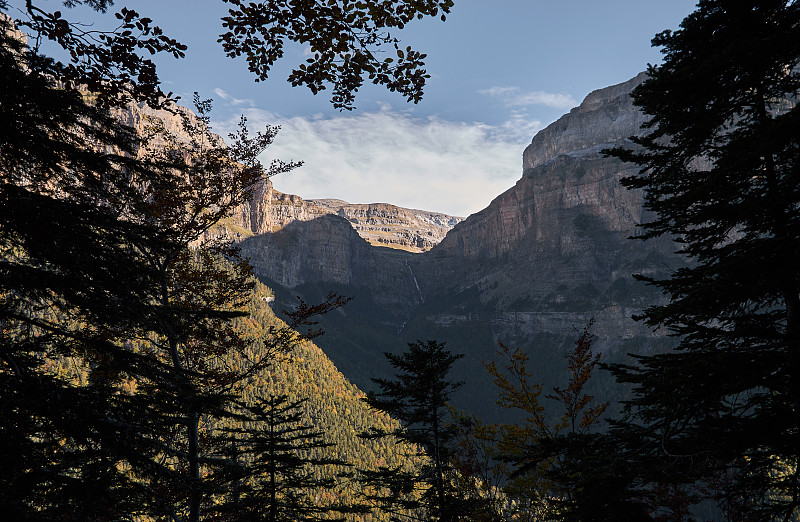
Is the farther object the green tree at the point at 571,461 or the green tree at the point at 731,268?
the green tree at the point at 571,461

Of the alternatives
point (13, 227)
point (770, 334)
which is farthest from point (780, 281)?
point (13, 227)

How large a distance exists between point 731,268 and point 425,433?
Answer: 12566 mm

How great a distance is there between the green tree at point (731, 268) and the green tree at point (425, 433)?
359 inches

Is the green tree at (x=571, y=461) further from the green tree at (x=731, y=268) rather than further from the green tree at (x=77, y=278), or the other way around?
the green tree at (x=77, y=278)

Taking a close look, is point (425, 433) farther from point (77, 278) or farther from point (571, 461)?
point (77, 278)

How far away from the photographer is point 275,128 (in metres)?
12.1

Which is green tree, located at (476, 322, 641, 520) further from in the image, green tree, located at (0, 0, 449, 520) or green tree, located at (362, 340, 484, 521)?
green tree, located at (0, 0, 449, 520)

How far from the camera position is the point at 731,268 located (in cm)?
639

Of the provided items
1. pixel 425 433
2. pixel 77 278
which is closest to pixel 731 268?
pixel 77 278

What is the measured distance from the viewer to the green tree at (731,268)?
230 inches

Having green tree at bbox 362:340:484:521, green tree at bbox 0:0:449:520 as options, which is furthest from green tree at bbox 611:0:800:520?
green tree at bbox 362:340:484:521

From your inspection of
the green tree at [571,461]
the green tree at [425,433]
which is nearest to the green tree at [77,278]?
the green tree at [571,461]

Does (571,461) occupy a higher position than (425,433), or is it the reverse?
(571,461)

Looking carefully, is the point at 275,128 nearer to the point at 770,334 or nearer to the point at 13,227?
the point at 13,227
